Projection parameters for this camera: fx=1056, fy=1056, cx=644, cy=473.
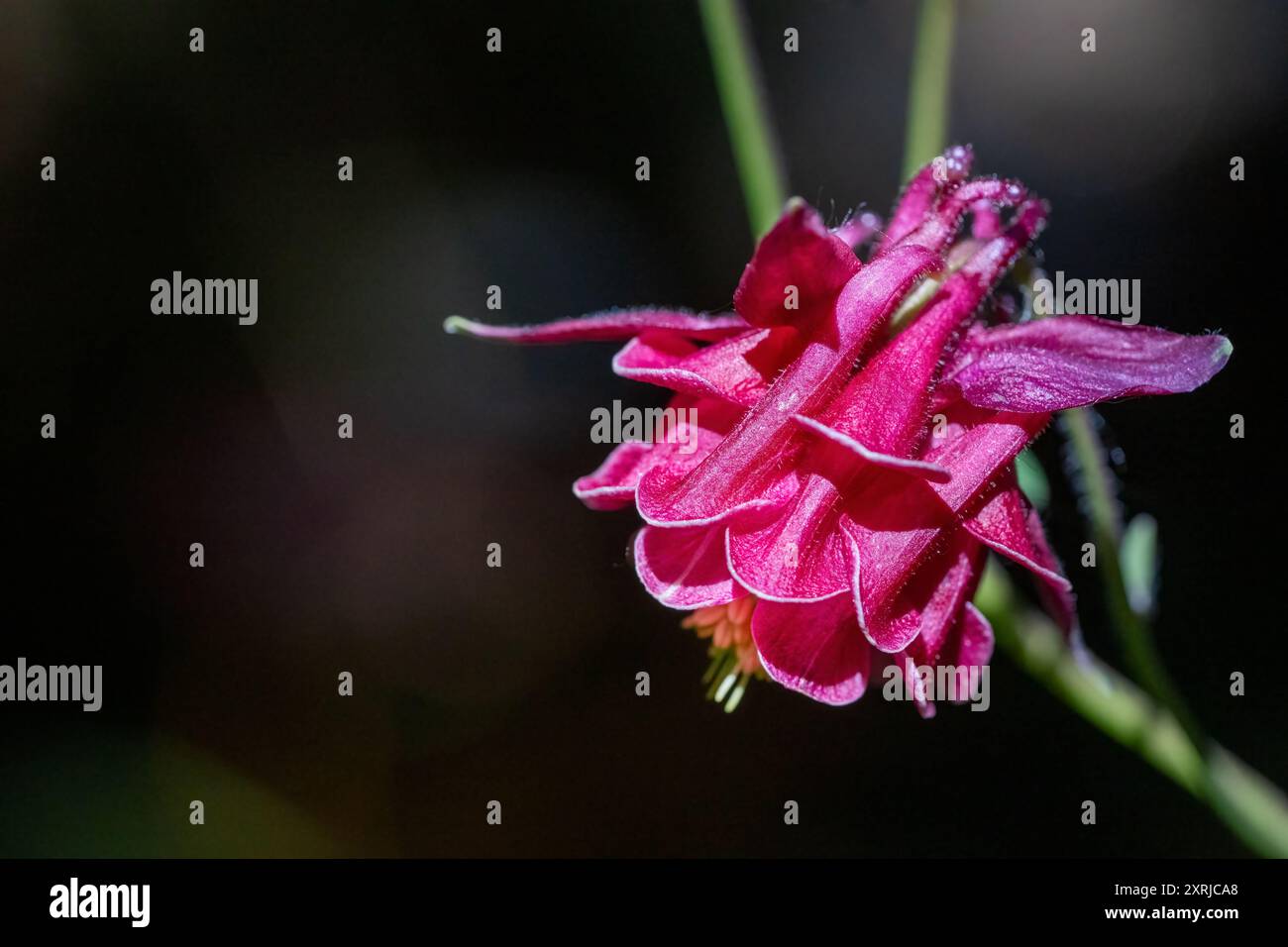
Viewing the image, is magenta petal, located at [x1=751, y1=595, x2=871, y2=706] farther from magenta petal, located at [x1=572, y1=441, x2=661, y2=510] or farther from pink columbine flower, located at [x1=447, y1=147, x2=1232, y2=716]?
magenta petal, located at [x1=572, y1=441, x2=661, y2=510]

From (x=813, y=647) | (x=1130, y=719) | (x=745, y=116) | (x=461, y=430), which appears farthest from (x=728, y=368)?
(x=461, y=430)

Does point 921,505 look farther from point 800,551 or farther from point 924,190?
point 924,190

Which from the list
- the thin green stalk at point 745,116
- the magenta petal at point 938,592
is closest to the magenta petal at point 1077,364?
the magenta petal at point 938,592

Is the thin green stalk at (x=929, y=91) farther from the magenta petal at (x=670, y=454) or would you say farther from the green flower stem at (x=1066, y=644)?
the magenta petal at (x=670, y=454)

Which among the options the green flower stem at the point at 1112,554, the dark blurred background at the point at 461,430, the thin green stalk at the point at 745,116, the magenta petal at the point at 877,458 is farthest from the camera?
the dark blurred background at the point at 461,430

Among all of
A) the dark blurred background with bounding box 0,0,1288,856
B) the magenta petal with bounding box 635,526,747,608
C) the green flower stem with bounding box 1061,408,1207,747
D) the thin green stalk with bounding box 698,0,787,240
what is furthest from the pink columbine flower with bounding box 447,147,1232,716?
the dark blurred background with bounding box 0,0,1288,856
